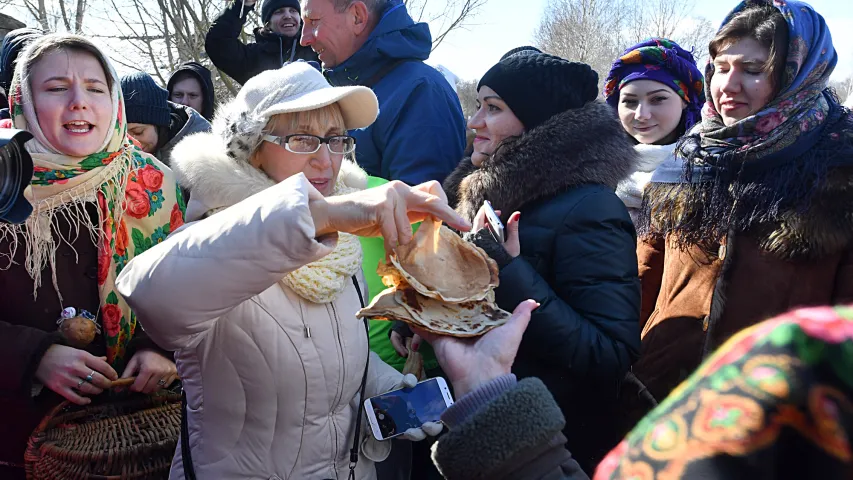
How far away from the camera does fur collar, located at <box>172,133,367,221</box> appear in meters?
1.79

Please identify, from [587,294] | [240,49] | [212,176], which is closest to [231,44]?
[240,49]

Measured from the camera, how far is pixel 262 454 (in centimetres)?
163

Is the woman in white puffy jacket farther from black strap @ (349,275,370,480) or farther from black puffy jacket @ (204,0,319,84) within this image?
black puffy jacket @ (204,0,319,84)

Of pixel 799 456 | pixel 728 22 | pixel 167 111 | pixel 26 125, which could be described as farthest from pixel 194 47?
pixel 799 456

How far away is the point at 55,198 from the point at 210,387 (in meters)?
1.13

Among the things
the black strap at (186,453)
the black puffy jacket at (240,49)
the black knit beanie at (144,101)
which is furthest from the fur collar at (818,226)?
the black puffy jacket at (240,49)

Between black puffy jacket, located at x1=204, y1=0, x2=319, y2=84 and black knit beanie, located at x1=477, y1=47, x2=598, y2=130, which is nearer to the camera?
black knit beanie, located at x1=477, y1=47, x2=598, y2=130

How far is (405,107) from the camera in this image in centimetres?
292

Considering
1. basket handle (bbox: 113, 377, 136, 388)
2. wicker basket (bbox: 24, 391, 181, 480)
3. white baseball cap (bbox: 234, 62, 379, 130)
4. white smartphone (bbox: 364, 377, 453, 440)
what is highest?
white baseball cap (bbox: 234, 62, 379, 130)

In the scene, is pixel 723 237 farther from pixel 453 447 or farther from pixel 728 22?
pixel 453 447

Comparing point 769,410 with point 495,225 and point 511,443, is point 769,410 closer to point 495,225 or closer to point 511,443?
point 511,443

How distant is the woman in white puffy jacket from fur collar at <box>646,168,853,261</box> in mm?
1376

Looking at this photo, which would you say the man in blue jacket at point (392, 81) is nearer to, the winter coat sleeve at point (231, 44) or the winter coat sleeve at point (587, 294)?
the winter coat sleeve at point (587, 294)

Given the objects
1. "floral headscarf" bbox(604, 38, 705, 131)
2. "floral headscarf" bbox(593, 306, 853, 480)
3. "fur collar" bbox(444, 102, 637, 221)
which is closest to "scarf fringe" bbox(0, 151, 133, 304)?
"fur collar" bbox(444, 102, 637, 221)
